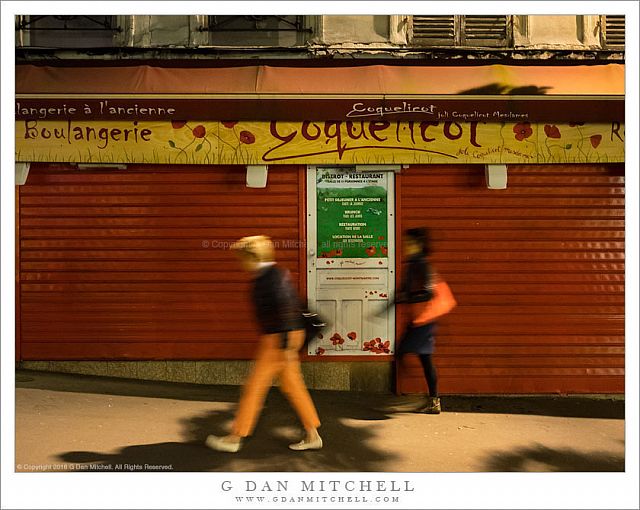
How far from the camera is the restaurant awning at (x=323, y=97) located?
667 centimetres

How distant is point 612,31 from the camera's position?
766 cm

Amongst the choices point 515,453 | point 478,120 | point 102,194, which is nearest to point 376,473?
point 515,453

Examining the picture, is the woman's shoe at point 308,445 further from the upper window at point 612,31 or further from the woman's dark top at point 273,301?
the upper window at point 612,31

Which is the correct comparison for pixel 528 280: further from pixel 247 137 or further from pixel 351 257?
pixel 247 137

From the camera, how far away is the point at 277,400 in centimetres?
669

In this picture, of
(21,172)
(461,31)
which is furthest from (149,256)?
(461,31)

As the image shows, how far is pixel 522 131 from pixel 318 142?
7.83ft

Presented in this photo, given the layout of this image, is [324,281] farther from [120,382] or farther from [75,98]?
[75,98]

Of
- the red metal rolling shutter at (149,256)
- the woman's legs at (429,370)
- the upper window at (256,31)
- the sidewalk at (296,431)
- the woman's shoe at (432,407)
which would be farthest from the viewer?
the upper window at (256,31)

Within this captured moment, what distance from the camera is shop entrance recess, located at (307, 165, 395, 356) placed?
23.3 feet

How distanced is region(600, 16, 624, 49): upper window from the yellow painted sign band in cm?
145

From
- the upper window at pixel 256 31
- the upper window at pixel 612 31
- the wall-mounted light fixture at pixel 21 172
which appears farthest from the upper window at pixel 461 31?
the wall-mounted light fixture at pixel 21 172

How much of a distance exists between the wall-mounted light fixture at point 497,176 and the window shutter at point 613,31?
7.72ft

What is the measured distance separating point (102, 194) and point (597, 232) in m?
5.97
